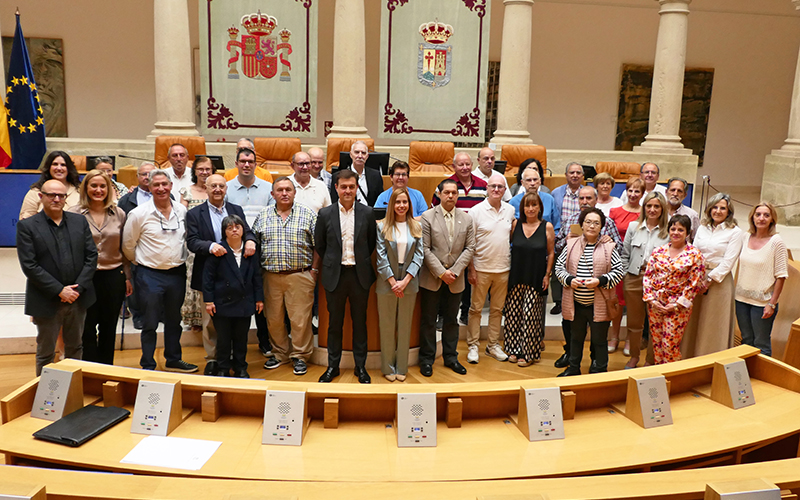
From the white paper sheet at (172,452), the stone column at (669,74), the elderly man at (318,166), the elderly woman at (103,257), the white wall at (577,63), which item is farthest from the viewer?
the white wall at (577,63)

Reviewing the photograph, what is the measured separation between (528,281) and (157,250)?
2994 millimetres

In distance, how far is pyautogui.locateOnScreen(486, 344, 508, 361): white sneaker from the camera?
5.94 meters

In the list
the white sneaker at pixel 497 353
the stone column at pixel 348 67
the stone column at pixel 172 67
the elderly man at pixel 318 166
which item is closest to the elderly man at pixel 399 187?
the elderly man at pixel 318 166

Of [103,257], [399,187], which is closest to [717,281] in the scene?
[399,187]

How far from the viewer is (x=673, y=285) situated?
505 centimetres

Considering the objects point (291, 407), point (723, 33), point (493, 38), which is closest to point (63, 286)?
point (291, 407)

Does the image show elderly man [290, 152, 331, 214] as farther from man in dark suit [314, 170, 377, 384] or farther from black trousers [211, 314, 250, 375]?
black trousers [211, 314, 250, 375]

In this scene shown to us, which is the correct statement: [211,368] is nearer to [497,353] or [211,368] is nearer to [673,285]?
[497,353]

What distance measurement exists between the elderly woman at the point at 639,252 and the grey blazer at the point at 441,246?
4.11 ft

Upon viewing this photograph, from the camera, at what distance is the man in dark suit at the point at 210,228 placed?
4.84 metres

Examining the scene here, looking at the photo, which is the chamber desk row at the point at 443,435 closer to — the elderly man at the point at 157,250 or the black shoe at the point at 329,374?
the elderly man at the point at 157,250

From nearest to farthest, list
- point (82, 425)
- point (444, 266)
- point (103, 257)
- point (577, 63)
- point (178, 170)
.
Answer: point (82, 425) → point (103, 257) → point (444, 266) → point (178, 170) → point (577, 63)

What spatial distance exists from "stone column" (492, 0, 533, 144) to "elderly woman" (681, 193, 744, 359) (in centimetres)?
592

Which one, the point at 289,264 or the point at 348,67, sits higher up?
the point at 348,67
